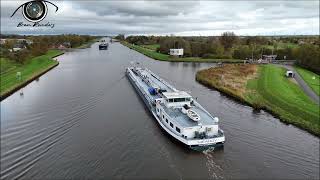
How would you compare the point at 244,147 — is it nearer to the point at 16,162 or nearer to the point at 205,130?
the point at 205,130

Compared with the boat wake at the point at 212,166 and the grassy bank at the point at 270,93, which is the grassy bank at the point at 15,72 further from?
the grassy bank at the point at 270,93

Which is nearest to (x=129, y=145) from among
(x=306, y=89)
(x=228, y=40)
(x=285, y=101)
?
(x=285, y=101)

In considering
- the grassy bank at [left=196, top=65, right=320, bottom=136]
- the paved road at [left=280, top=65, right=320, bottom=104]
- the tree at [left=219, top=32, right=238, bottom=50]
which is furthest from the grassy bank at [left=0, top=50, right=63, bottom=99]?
the tree at [left=219, top=32, right=238, bottom=50]

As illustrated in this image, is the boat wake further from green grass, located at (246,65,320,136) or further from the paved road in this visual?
the paved road

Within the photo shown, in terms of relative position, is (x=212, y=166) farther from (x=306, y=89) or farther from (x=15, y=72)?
(x=15, y=72)

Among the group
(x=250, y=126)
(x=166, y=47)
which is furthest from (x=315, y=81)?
(x=166, y=47)

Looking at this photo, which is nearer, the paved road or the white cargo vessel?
the white cargo vessel

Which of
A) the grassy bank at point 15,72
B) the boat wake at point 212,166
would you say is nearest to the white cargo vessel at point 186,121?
the boat wake at point 212,166
